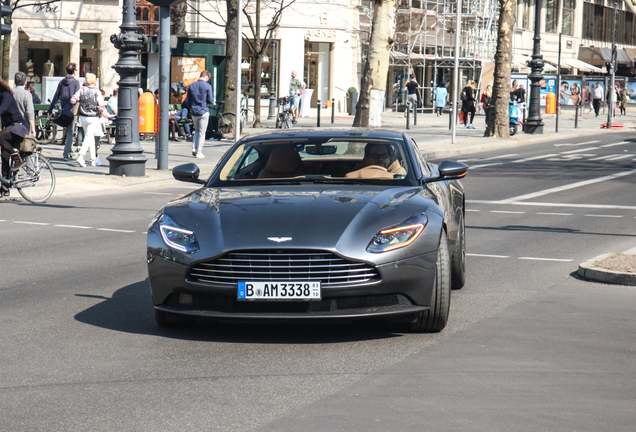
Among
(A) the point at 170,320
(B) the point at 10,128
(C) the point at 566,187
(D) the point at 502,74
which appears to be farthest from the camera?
(D) the point at 502,74

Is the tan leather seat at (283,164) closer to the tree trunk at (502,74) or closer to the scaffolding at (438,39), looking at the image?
the tree trunk at (502,74)

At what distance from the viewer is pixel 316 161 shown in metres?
7.73

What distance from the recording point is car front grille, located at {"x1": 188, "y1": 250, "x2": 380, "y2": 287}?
586 centimetres

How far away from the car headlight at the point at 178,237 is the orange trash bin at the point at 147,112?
17145 mm

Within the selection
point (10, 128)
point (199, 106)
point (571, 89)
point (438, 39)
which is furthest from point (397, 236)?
point (438, 39)

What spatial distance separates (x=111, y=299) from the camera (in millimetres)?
7641

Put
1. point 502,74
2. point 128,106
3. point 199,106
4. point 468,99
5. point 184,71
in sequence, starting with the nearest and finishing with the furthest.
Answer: point 128,106, point 199,106, point 184,71, point 502,74, point 468,99

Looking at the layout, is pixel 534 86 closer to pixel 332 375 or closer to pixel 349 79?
pixel 349 79

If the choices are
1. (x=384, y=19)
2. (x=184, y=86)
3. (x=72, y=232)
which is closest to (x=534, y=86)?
(x=384, y=19)

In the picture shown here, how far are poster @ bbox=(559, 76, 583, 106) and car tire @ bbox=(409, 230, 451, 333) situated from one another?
4601cm

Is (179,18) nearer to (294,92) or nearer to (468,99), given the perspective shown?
(294,92)

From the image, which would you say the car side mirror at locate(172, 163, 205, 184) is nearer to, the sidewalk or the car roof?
the car roof

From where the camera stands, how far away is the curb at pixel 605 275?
843 cm

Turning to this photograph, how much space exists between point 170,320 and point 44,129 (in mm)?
20914
